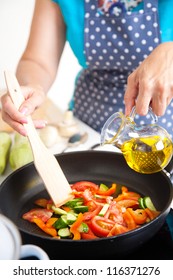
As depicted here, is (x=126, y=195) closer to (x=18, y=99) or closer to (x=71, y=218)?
(x=71, y=218)

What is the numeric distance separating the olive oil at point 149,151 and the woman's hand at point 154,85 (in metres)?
0.05

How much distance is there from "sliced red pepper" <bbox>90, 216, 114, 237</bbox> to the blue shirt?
1.73 ft

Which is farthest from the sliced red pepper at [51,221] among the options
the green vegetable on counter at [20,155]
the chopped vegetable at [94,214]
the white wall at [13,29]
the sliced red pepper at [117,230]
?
the white wall at [13,29]

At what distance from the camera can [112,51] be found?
1028 mm

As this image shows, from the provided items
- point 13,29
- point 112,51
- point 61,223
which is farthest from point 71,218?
point 13,29

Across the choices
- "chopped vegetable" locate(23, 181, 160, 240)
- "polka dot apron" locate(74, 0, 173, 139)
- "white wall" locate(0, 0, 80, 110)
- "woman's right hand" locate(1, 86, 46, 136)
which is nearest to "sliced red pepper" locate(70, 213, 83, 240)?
"chopped vegetable" locate(23, 181, 160, 240)

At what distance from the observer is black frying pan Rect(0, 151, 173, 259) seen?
0.54 meters

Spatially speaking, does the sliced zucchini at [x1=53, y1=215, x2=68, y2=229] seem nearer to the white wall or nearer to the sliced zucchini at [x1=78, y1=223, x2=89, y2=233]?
the sliced zucchini at [x1=78, y1=223, x2=89, y2=233]

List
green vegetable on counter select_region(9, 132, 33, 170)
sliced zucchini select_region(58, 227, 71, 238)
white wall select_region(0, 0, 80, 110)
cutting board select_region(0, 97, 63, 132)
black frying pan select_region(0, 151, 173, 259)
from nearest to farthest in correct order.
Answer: black frying pan select_region(0, 151, 173, 259) < sliced zucchini select_region(58, 227, 71, 238) < green vegetable on counter select_region(9, 132, 33, 170) < cutting board select_region(0, 97, 63, 132) < white wall select_region(0, 0, 80, 110)

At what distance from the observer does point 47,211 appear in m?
0.73

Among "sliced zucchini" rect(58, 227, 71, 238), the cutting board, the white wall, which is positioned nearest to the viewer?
"sliced zucchini" rect(58, 227, 71, 238)

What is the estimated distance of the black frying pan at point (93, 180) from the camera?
544mm
